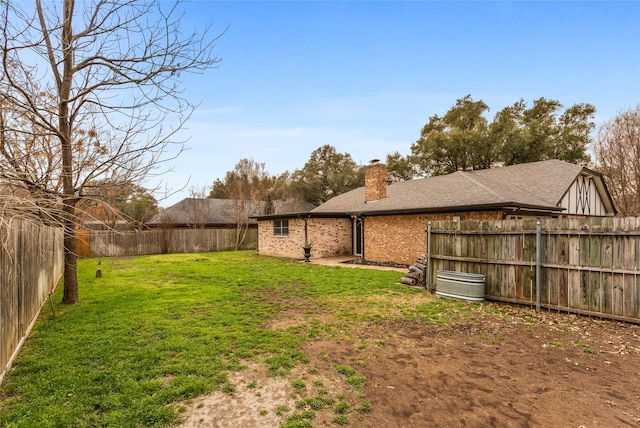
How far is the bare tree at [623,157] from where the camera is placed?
1706cm

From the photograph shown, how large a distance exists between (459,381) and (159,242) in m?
21.6

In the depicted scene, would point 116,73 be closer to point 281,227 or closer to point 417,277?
point 417,277

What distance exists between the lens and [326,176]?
37.4 m

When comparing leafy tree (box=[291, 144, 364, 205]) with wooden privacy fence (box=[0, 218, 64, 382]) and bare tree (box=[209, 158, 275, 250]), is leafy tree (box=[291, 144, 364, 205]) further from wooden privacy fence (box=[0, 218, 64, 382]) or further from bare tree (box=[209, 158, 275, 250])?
wooden privacy fence (box=[0, 218, 64, 382])

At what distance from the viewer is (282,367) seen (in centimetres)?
409

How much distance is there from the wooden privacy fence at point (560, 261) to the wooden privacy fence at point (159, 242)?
60.2ft

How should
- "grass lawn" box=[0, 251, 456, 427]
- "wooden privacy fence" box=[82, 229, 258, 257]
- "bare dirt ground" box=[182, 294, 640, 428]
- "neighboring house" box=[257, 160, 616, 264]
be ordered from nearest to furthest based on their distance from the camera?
"bare dirt ground" box=[182, 294, 640, 428] < "grass lawn" box=[0, 251, 456, 427] < "neighboring house" box=[257, 160, 616, 264] < "wooden privacy fence" box=[82, 229, 258, 257]

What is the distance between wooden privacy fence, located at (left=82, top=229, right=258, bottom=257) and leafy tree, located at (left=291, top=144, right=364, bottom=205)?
44.5 feet

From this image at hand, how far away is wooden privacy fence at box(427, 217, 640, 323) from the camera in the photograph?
5.68 meters

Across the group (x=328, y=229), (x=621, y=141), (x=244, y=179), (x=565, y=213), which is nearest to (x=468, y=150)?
(x=621, y=141)

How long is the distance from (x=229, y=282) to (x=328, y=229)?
8.11 m

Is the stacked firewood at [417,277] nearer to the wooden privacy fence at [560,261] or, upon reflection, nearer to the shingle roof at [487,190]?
the wooden privacy fence at [560,261]

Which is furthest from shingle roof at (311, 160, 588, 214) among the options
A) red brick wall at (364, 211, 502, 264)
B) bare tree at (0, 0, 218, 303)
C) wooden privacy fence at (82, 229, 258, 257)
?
wooden privacy fence at (82, 229, 258, 257)

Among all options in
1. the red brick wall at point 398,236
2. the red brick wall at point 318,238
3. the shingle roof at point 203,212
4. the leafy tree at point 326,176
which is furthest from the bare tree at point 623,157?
the shingle roof at point 203,212
